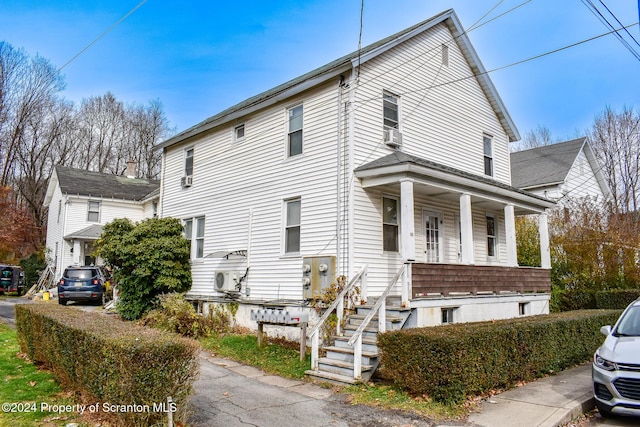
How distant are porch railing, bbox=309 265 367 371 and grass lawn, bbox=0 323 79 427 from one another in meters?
→ 4.13

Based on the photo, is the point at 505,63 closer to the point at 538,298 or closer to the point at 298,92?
the point at 298,92

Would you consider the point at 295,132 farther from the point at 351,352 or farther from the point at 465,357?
the point at 465,357

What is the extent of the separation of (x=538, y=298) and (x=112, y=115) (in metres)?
46.6

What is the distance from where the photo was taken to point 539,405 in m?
7.00

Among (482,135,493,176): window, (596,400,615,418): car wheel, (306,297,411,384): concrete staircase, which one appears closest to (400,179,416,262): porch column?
(306,297,411,384): concrete staircase

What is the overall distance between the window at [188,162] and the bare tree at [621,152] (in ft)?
89.5

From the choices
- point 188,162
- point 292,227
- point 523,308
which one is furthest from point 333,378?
point 188,162

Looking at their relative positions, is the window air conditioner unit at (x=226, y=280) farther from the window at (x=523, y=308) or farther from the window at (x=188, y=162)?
the window at (x=523, y=308)

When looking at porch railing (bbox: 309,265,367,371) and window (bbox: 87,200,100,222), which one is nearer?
porch railing (bbox: 309,265,367,371)

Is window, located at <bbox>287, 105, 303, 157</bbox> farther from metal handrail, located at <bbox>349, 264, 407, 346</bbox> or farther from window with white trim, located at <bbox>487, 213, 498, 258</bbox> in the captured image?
window with white trim, located at <bbox>487, 213, 498, 258</bbox>

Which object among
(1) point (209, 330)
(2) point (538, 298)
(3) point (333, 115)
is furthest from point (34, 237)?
(2) point (538, 298)

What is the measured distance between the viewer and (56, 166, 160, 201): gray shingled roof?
95.9 feet

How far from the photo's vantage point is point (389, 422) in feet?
20.6

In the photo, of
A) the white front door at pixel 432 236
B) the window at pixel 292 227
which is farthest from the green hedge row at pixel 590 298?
the window at pixel 292 227
